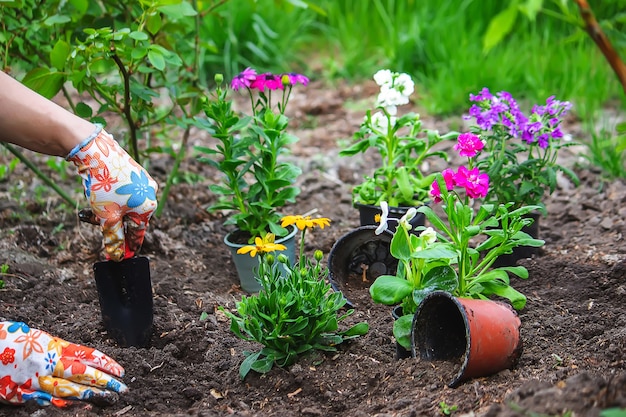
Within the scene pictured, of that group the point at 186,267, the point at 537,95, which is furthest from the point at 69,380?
the point at 537,95

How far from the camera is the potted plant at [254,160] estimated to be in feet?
8.45

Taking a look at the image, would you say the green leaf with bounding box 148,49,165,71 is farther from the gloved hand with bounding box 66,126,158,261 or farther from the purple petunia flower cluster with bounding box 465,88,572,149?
the purple petunia flower cluster with bounding box 465,88,572,149

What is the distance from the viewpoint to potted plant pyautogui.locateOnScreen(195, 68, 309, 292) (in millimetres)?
2576

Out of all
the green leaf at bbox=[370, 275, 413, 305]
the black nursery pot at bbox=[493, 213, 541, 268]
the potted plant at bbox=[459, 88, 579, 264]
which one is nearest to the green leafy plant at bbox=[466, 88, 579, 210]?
the potted plant at bbox=[459, 88, 579, 264]

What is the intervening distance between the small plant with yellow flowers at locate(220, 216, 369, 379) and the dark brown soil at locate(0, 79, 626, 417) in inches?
1.8

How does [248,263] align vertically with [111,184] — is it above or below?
below

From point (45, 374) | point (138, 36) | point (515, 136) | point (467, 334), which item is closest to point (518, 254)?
point (515, 136)

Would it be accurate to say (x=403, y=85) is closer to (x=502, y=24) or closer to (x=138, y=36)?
(x=138, y=36)

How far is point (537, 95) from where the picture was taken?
4.17 metres

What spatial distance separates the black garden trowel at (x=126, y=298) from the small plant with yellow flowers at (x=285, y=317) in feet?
1.22

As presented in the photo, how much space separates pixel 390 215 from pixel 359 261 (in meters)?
0.21

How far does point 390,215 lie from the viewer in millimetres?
2691

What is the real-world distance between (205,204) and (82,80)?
34.6 inches

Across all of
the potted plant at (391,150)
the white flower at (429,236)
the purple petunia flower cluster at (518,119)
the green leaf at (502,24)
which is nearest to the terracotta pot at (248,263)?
the potted plant at (391,150)
